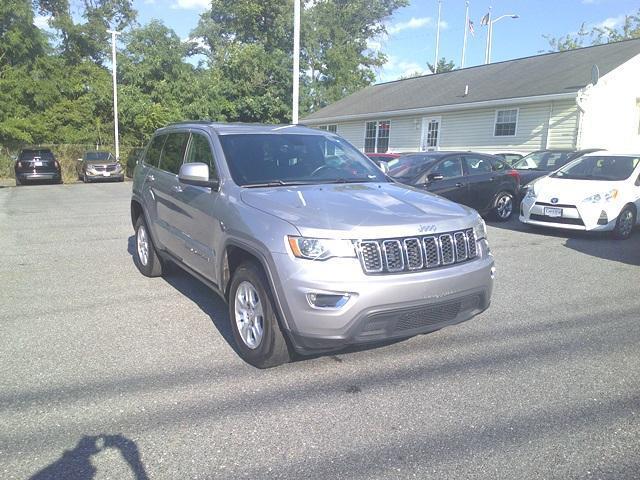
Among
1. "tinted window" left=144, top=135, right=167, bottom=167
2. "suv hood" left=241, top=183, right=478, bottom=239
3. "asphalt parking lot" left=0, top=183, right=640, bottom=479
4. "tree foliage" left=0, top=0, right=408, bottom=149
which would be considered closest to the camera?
"asphalt parking lot" left=0, top=183, right=640, bottom=479

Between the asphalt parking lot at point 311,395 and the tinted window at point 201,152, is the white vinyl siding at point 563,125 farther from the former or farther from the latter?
the tinted window at point 201,152

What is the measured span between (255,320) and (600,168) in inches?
335

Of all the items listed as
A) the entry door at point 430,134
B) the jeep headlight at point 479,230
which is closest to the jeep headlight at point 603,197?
the jeep headlight at point 479,230

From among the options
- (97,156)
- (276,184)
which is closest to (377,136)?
(97,156)

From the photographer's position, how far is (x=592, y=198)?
881cm

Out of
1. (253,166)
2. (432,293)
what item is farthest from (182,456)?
(253,166)

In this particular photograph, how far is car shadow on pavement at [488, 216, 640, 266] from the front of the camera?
7.80 m

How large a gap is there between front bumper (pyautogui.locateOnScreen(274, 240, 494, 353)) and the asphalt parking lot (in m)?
0.42

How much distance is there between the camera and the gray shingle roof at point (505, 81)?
17.8m

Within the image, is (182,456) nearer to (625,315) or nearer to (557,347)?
(557,347)

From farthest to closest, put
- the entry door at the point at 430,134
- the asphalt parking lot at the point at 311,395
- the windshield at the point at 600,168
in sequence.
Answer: the entry door at the point at 430,134, the windshield at the point at 600,168, the asphalt parking lot at the point at 311,395

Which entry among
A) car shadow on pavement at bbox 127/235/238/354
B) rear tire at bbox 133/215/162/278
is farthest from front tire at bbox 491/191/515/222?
rear tire at bbox 133/215/162/278

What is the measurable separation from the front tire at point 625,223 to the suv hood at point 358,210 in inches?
249

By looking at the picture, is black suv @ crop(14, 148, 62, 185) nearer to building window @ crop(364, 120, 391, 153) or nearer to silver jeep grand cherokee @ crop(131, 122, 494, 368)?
building window @ crop(364, 120, 391, 153)
